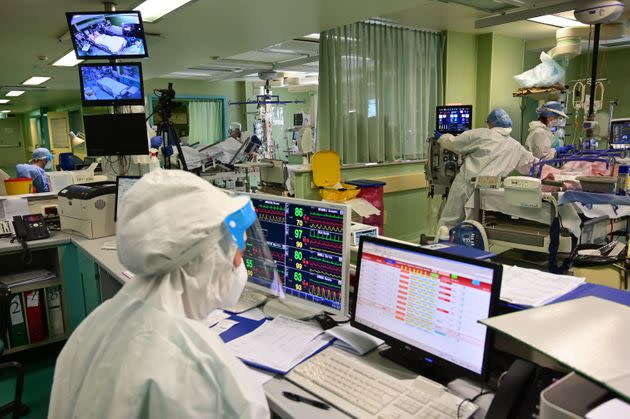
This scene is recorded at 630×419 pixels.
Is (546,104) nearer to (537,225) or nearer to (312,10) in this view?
(537,225)

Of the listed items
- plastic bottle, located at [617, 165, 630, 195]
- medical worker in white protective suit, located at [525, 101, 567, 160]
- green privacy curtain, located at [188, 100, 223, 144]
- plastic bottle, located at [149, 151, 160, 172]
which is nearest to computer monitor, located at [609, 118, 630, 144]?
medical worker in white protective suit, located at [525, 101, 567, 160]

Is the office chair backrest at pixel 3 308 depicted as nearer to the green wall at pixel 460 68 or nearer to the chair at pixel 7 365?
the chair at pixel 7 365

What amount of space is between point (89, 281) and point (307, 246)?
7.06 feet

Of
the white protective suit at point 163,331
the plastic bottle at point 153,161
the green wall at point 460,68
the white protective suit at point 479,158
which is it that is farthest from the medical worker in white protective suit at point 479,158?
the white protective suit at point 163,331

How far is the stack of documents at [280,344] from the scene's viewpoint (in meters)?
1.45

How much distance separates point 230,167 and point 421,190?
8.79 feet

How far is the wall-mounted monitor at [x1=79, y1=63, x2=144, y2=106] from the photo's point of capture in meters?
3.13

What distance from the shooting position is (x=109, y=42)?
308cm

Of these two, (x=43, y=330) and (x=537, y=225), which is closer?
(x=43, y=330)

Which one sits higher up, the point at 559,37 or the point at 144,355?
the point at 559,37

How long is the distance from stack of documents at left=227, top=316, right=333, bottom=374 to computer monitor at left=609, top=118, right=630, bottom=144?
529 centimetres

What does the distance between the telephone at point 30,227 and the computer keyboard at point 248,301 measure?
1.98 meters

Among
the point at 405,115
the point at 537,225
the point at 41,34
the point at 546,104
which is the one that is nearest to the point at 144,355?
the point at 537,225

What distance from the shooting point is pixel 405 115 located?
5.75 metres
